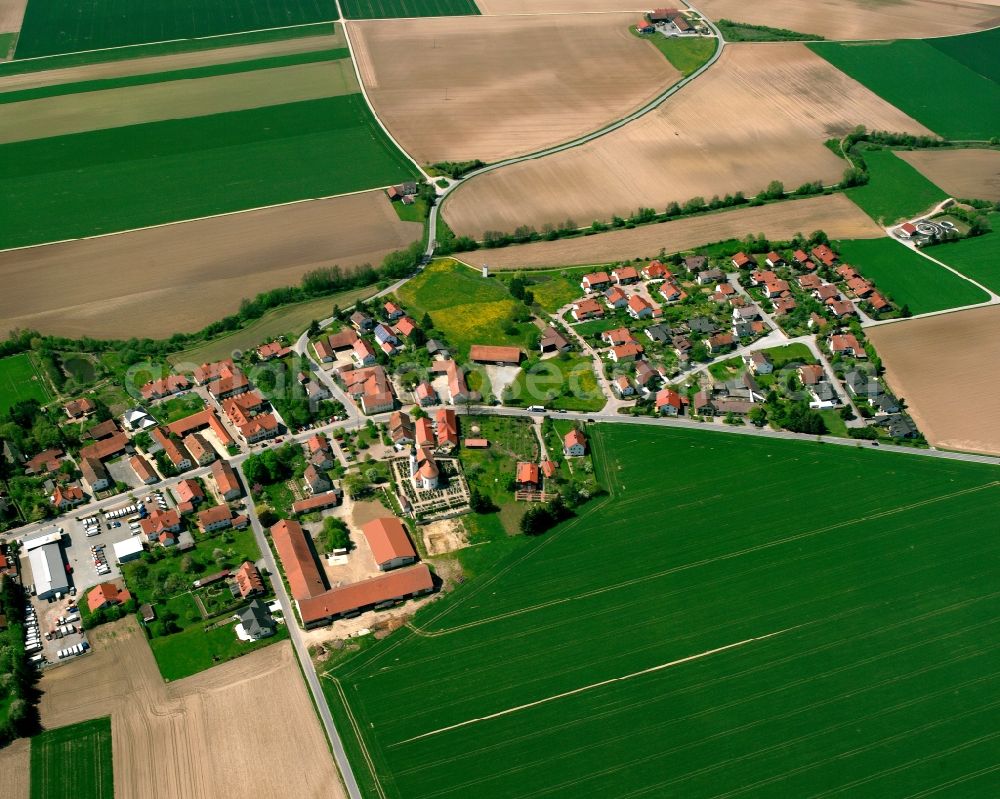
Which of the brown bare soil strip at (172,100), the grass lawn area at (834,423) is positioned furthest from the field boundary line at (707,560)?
the brown bare soil strip at (172,100)

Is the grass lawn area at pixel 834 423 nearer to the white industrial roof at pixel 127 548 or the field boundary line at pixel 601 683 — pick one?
the field boundary line at pixel 601 683

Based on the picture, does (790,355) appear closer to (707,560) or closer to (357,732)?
(707,560)

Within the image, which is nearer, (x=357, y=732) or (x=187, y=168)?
(x=357, y=732)

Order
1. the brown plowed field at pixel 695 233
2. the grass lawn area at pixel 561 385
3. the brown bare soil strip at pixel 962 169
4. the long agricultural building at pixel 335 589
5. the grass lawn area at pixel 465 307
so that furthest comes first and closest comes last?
1. the brown bare soil strip at pixel 962 169
2. the brown plowed field at pixel 695 233
3. the grass lawn area at pixel 465 307
4. the grass lawn area at pixel 561 385
5. the long agricultural building at pixel 335 589

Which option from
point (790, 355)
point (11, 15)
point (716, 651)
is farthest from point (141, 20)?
point (716, 651)

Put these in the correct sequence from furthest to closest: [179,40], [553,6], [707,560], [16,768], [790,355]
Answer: [553,6] → [179,40] → [790,355] → [707,560] → [16,768]

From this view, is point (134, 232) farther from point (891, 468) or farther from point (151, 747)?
point (891, 468)
